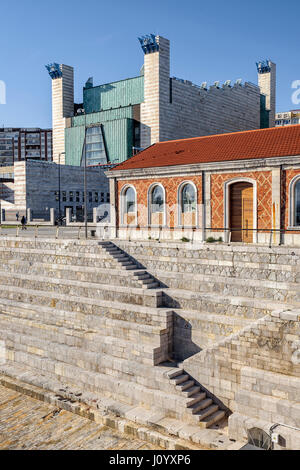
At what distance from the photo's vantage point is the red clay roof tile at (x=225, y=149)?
1920cm

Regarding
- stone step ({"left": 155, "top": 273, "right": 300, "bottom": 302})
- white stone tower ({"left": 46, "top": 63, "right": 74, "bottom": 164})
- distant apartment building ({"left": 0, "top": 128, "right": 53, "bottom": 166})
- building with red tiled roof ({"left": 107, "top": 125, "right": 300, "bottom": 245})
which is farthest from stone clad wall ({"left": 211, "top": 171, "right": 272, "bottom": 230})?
distant apartment building ({"left": 0, "top": 128, "right": 53, "bottom": 166})

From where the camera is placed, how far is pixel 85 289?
60.4 feet

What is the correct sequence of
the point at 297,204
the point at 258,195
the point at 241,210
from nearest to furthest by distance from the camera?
the point at 297,204
the point at 258,195
the point at 241,210

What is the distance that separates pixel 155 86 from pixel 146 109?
244 centimetres

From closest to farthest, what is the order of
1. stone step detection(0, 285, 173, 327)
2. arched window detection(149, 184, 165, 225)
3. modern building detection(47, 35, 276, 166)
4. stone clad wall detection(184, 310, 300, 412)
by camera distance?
stone clad wall detection(184, 310, 300, 412) → stone step detection(0, 285, 173, 327) → arched window detection(149, 184, 165, 225) → modern building detection(47, 35, 276, 166)

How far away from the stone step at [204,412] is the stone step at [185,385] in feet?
2.52

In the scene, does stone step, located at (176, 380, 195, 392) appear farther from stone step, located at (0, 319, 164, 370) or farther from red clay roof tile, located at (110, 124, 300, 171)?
red clay roof tile, located at (110, 124, 300, 171)

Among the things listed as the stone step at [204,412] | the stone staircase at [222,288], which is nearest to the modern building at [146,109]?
the stone staircase at [222,288]

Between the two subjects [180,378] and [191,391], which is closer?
[191,391]

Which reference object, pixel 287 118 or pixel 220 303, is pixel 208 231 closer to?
pixel 220 303

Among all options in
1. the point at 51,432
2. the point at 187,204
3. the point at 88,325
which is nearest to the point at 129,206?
the point at 187,204

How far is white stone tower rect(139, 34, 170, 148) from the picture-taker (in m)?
42.2

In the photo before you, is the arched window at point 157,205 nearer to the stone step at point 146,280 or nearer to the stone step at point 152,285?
the stone step at point 146,280
